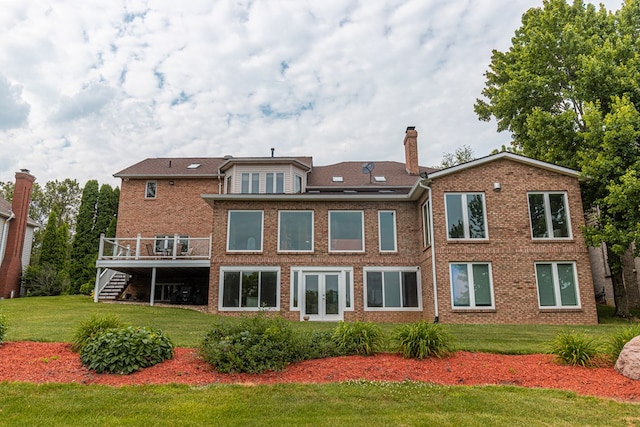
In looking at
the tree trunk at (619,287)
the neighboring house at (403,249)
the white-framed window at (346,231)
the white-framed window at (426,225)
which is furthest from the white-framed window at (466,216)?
the tree trunk at (619,287)

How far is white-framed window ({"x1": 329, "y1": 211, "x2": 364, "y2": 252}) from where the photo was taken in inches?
660

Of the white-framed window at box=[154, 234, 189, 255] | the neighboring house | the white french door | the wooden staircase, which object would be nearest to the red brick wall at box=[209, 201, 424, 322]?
the neighboring house

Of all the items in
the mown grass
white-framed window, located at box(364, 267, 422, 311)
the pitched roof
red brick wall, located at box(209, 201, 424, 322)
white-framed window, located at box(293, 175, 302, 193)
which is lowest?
the mown grass

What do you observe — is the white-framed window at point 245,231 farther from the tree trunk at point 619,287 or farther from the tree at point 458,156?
the tree at point 458,156

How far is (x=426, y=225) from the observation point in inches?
624

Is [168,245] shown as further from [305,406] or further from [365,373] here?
[305,406]

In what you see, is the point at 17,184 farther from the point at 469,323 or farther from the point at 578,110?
the point at 578,110

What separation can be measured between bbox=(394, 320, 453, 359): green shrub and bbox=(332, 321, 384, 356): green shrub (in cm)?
40

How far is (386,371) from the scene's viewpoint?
6445mm

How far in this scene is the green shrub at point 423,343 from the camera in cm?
711

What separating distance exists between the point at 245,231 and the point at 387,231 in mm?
5527

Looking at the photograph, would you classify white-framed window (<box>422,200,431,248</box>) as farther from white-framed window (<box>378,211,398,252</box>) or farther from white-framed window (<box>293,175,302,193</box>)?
white-framed window (<box>293,175,302,193</box>)

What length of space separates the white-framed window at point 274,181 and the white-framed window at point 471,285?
8.99m

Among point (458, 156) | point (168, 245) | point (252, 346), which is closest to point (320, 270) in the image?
point (168, 245)
